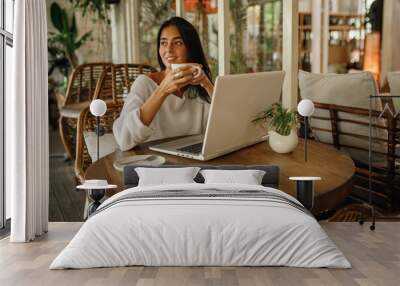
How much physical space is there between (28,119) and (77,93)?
143 centimetres

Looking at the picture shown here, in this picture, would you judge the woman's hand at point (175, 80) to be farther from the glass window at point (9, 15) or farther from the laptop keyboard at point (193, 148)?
the glass window at point (9, 15)

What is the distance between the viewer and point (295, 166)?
3.38m

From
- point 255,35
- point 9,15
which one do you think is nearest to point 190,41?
point 255,35

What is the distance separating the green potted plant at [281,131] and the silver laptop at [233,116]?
89 millimetres

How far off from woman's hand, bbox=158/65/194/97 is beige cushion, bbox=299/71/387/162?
86cm

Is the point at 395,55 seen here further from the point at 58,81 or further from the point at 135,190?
A: the point at 58,81

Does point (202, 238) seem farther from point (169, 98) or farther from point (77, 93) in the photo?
point (77, 93)

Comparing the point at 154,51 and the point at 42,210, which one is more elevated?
the point at 154,51

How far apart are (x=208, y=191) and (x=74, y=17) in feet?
16.7

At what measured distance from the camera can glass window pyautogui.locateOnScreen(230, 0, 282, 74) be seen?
469 centimetres

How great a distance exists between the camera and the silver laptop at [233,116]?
3338mm

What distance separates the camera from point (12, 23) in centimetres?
368

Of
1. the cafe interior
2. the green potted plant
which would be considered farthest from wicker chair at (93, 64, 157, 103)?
the green potted plant

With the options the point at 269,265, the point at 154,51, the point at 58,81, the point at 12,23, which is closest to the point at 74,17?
the point at 58,81
